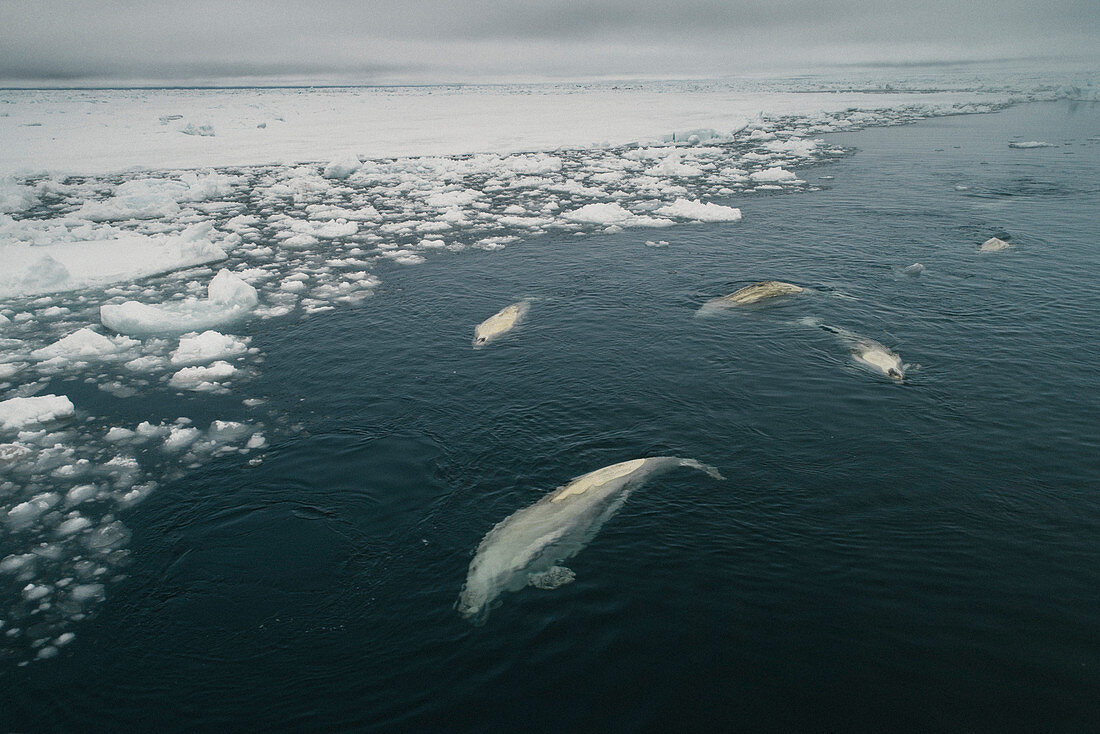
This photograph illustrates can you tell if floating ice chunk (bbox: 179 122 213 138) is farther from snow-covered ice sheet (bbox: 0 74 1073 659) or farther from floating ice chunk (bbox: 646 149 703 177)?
floating ice chunk (bbox: 646 149 703 177)

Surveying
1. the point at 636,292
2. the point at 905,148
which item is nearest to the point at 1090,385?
the point at 636,292

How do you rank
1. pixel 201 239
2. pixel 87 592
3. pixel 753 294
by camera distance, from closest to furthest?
pixel 87 592 → pixel 753 294 → pixel 201 239

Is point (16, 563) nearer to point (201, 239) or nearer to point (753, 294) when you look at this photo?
point (753, 294)

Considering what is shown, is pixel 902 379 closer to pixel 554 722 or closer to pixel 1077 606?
pixel 1077 606

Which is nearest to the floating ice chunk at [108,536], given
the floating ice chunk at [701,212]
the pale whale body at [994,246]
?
the floating ice chunk at [701,212]

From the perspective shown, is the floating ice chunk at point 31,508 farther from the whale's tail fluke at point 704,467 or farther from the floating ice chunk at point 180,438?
the whale's tail fluke at point 704,467

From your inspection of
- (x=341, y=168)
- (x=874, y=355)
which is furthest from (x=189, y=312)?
(x=341, y=168)
